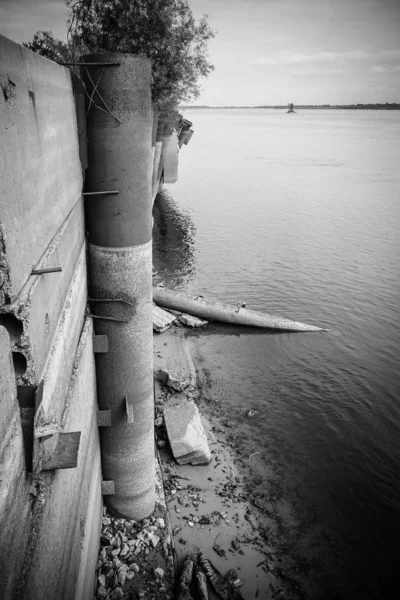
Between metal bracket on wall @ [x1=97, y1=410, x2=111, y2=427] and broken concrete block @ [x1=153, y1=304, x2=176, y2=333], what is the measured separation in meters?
10.4

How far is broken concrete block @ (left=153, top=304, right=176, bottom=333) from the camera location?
1708 centimetres

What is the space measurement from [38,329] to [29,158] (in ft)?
4.24

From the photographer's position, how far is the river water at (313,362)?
991 centimetres

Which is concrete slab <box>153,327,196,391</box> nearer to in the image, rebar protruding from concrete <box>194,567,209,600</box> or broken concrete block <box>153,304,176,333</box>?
broken concrete block <box>153,304,176,333</box>

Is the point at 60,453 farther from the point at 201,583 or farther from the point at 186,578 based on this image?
the point at 201,583

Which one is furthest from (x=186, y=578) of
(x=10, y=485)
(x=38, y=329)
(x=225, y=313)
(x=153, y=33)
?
(x=153, y=33)

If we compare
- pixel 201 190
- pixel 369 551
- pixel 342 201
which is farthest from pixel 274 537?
pixel 201 190

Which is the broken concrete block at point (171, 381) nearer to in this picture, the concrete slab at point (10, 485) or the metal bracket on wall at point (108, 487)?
the metal bracket on wall at point (108, 487)

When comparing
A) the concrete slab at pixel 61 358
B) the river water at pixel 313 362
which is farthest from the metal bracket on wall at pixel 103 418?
the river water at pixel 313 362

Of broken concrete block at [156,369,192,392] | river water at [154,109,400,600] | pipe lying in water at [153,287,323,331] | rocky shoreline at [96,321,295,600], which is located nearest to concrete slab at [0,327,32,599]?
rocky shoreline at [96,321,295,600]

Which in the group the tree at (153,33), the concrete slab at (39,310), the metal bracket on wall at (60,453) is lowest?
the metal bracket on wall at (60,453)

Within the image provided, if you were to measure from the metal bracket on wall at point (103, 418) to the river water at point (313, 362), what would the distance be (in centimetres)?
584

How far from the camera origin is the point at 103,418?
6.52 m

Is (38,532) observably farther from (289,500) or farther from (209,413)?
(209,413)
